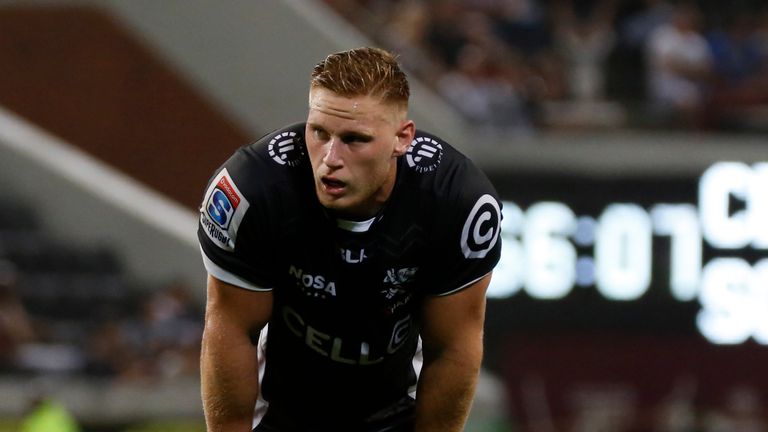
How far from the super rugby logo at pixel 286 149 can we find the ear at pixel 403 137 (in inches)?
11.2

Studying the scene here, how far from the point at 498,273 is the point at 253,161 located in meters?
8.11

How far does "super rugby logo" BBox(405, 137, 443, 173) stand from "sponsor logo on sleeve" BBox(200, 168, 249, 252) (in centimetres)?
54

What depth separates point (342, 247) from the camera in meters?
4.47

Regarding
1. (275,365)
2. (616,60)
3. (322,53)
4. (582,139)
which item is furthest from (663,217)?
(275,365)

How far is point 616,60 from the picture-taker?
1379 centimetres

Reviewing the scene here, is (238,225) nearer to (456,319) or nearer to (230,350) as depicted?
(230,350)

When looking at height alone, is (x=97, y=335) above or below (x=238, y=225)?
below

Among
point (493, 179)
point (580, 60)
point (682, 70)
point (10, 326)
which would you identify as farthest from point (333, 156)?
point (580, 60)

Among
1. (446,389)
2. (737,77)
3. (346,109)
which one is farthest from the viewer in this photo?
(737,77)

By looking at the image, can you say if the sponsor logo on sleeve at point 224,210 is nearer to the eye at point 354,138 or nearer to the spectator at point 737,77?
the eye at point 354,138

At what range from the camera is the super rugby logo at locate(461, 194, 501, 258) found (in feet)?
14.6

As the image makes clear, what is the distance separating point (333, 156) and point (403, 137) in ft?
0.82

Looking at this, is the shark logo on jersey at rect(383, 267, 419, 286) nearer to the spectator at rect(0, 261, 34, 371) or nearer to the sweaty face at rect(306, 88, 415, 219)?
the sweaty face at rect(306, 88, 415, 219)

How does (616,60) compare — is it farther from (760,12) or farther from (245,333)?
(245,333)
